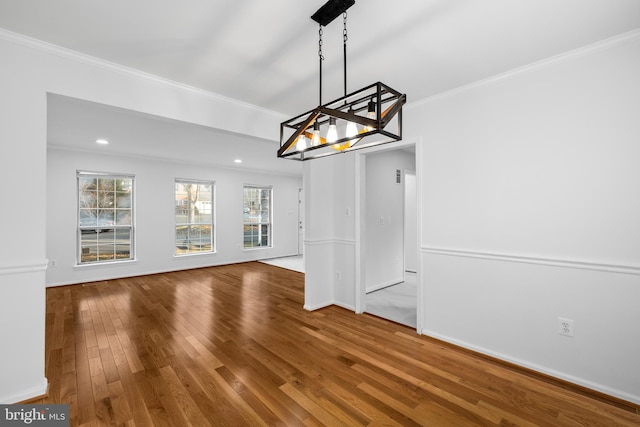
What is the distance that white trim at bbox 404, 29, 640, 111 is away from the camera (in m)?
2.01

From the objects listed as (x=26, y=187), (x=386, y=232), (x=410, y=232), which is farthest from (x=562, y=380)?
(x=26, y=187)

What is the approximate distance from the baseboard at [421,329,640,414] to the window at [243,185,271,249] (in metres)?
6.06

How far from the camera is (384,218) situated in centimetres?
488

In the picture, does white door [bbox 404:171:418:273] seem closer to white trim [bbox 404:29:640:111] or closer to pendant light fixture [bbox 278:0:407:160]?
white trim [bbox 404:29:640:111]

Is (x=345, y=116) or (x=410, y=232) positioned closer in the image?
(x=345, y=116)

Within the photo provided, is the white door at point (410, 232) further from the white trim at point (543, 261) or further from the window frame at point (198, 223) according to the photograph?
the window frame at point (198, 223)

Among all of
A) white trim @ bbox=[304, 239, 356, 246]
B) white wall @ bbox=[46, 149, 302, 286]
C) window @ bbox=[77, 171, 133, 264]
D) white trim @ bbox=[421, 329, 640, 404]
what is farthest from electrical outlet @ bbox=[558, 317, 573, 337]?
window @ bbox=[77, 171, 133, 264]

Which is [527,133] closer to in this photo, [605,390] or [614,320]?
[614,320]

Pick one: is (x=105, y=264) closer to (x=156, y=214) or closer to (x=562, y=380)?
(x=156, y=214)

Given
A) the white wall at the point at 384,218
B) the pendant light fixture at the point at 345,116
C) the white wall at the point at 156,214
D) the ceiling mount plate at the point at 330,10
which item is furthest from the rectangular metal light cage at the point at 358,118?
the white wall at the point at 156,214

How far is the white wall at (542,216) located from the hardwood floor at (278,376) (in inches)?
13.2

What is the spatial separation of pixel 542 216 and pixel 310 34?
7.67 ft

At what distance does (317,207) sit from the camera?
391cm

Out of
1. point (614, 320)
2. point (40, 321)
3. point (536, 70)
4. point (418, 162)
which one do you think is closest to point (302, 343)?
point (40, 321)
